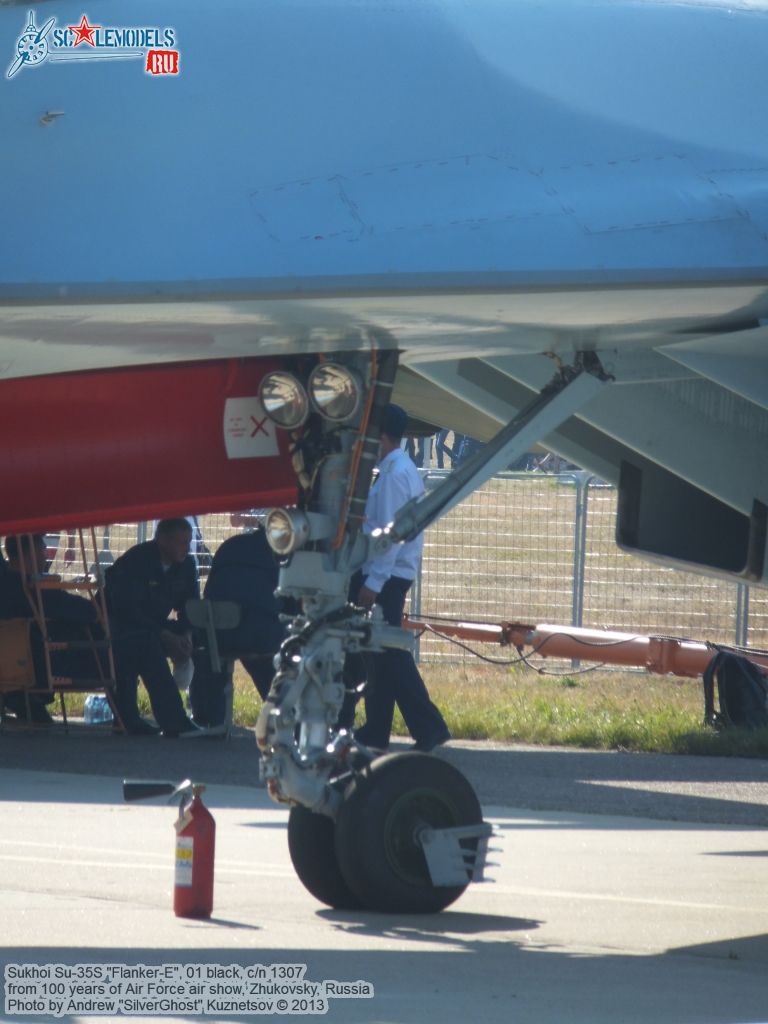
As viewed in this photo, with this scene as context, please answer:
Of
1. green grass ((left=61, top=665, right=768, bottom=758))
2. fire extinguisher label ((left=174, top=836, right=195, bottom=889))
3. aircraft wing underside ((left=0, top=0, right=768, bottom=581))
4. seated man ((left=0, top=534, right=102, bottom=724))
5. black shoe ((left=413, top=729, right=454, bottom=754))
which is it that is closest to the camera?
aircraft wing underside ((left=0, top=0, right=768, bottom=581))

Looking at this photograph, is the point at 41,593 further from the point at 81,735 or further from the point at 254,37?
the point at 254,37

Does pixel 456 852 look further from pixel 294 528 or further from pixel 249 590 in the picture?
pixel 249 590

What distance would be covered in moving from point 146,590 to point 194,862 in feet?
22.5

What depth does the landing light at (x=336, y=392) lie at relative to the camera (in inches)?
259

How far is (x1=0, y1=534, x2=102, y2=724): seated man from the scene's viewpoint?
42.9 feet

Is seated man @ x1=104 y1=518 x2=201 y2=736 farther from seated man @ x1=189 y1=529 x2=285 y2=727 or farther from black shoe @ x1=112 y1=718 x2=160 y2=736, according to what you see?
seated man @ x1=189 y1=529 x2=285 y2=727

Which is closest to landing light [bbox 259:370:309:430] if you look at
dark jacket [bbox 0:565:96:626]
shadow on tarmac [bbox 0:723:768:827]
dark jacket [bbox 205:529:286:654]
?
shadow on tarmac [bbox 0:723:768:827]

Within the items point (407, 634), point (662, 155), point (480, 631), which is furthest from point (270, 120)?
point (480, 631)

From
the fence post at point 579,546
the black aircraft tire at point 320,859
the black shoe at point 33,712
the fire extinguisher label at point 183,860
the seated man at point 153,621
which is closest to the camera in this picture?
the fire extinguisher label at point 183,860

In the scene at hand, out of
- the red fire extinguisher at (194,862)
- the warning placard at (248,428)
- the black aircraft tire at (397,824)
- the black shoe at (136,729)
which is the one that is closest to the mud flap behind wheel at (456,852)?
the black aircraft tire at (397,824)

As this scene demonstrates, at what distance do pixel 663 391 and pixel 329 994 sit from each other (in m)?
3.20

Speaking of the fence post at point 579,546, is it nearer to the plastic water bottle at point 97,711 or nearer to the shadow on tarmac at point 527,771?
the shadow on tarmac at point 527,771

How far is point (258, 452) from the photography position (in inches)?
381

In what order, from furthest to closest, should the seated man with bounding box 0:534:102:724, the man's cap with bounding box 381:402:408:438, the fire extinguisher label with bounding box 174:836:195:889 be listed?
the seated man with bounding box 0:534:102:724 → the man's cap with bounding box 381:402:408:438 → the fire extinguisher label with bounding box 174:836:195:889
